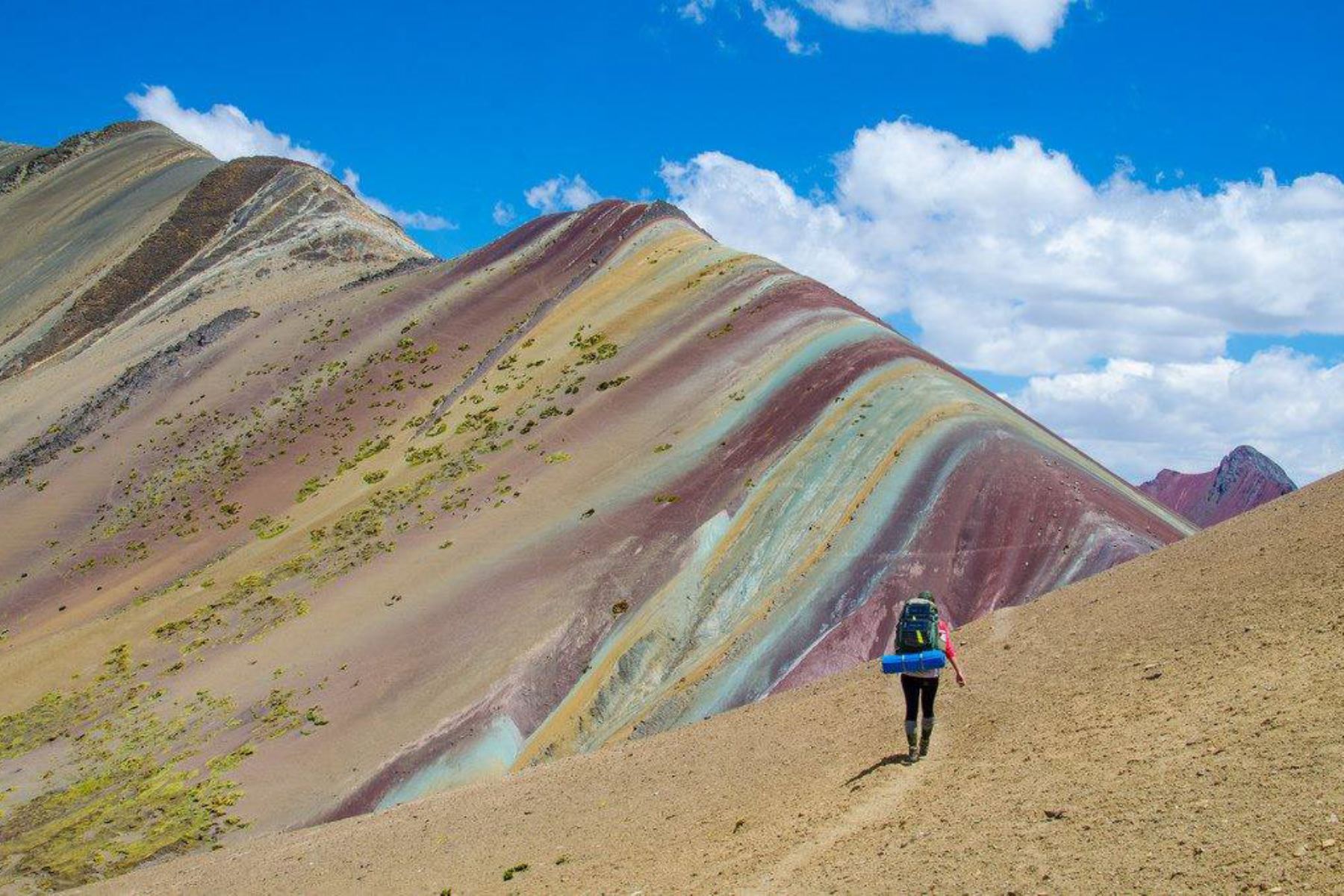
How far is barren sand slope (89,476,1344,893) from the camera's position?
26.2ft

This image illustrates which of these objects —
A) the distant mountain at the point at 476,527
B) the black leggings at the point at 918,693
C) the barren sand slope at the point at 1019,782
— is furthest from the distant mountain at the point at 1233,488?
the black leggings at the point at 918,693

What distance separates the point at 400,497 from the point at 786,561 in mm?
15716

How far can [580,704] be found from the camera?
908 inches

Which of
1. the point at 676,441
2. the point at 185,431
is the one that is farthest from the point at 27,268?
the point at 676,441

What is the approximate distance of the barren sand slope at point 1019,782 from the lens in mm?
7988

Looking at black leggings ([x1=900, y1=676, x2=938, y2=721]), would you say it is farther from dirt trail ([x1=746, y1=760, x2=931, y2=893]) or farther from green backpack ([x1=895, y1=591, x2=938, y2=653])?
dirt trail ([x1=746, y1=760, x2=931, y2=893])

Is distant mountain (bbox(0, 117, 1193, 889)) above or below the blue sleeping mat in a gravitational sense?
above

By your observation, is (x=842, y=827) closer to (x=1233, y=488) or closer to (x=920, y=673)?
(x=920, y=673)

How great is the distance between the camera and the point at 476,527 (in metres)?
31.9

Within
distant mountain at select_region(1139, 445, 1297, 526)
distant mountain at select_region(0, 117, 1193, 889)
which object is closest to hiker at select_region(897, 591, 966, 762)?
distant mountain at select_region(0, 117, 1193, 889)

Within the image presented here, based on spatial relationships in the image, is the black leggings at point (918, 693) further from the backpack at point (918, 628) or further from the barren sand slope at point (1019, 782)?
the barren sand slope at point (1019, 782)

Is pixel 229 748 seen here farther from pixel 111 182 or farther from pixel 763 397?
pixel 111 182

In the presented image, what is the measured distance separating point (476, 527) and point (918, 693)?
2169cm

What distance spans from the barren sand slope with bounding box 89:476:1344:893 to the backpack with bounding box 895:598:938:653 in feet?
3.56
